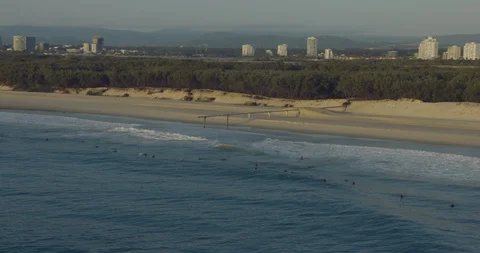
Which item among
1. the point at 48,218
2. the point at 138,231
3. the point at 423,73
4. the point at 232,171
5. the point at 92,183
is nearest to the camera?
the point at 138,231

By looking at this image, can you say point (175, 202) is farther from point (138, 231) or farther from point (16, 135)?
point (16, 135)

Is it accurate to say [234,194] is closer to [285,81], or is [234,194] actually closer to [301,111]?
[301,111]

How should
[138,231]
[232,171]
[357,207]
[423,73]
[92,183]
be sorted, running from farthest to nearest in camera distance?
[423,73]
[232,171]
[92,183]
[357,207]
[138,231]

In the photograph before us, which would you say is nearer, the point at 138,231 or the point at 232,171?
the point at 138,231

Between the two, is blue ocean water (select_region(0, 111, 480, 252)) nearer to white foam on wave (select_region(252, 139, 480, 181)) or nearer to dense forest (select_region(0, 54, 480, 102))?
white foam on wave (select_region(252, 139, 480, 181))

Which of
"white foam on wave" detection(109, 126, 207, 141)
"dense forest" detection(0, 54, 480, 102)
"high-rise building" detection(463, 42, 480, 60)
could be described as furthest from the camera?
"high-rise building" detection(463, 42, 480, 60)

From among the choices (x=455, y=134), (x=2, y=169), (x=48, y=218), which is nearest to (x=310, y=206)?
(x=48, y=218)

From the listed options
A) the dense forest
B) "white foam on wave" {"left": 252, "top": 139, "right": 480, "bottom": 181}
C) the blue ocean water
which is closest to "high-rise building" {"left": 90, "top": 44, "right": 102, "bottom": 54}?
the dense forest
